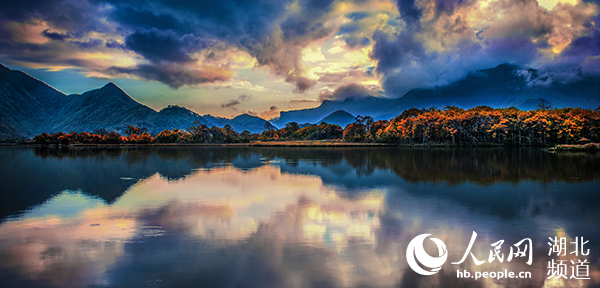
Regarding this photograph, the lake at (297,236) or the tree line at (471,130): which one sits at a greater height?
the tree line at (471,130)

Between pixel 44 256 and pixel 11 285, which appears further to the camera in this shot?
pixel 44 256

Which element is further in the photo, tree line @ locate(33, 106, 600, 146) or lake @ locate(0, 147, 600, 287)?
tree line @ locate(33, 106, 600, 146)

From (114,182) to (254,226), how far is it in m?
19.8

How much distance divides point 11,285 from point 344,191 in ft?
58.9

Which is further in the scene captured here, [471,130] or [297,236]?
[471,130]

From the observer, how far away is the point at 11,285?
8.26 metres

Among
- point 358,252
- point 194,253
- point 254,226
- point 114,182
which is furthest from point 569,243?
point 114,182

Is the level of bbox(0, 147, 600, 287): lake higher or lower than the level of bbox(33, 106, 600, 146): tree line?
lower

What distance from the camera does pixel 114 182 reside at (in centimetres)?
2731

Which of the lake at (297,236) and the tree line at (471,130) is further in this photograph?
the tree line at (471,130)

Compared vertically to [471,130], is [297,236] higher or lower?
lower

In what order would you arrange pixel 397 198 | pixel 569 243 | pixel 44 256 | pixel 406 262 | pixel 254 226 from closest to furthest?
pixel 406 262 < pixel 44 256 < pixel 569 243 < pixel 254 226 < pixel 397 198

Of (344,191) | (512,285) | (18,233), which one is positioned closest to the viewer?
(512,285)

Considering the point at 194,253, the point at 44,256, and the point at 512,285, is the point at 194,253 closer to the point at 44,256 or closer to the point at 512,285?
the point at 44,256
